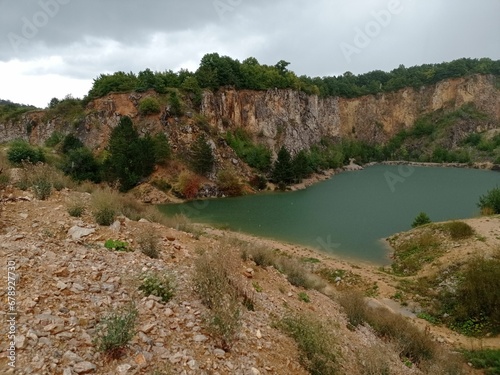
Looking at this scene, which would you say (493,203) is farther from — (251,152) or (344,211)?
(251,152)

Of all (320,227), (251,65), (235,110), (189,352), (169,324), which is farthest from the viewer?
(251,65)

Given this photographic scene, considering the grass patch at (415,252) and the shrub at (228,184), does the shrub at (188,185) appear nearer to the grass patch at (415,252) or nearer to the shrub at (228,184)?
the shrub at (228,184)

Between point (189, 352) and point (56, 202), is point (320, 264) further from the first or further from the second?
point (189, 352)

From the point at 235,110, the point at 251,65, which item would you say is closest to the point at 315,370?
the point at 235,110

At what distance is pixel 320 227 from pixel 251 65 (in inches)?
1721

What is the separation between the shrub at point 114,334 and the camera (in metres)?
4.16

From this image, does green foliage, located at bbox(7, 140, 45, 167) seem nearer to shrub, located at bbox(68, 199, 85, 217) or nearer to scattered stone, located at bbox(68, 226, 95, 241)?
shrub, located at bbox(68, 199, 85, 217)

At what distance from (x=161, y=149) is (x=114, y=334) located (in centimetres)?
3852

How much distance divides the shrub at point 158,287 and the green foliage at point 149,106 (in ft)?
135

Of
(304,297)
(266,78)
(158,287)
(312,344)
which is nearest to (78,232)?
(158,287)

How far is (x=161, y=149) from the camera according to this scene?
41250 mm

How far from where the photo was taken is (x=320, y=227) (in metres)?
25.9

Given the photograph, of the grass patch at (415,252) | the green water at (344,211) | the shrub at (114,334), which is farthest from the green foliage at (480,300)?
the shrub at (114,334)

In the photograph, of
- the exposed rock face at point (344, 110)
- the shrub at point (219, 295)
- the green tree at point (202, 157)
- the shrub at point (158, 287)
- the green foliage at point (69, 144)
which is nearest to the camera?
the shrub at point (219, 295)
